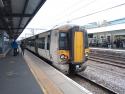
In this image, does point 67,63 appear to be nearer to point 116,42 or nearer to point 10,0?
point 10,0

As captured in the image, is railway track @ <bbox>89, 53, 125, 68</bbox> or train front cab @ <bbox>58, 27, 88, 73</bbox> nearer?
train front cab @ <bbox>58, 27, 88, 73</bbox>

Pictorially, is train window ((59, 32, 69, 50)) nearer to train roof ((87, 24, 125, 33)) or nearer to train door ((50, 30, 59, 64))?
train door ((50, 30, 59, 64))

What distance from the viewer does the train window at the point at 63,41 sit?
12.3 m

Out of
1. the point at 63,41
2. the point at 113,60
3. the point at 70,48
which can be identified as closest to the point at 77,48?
the point at 70,48

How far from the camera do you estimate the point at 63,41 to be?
12.4 m

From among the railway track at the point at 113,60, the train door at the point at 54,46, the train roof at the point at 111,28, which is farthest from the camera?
the train roof at the point at 111,28

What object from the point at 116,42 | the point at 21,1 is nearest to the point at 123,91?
the point at 21,1

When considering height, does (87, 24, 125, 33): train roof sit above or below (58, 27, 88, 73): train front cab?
above

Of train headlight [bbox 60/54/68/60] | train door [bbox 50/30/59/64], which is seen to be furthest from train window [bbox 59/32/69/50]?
train headlight [bbox 60/54/68/60]

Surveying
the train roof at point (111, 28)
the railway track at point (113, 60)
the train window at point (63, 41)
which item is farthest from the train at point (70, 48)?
the train roof at point (111, 28)

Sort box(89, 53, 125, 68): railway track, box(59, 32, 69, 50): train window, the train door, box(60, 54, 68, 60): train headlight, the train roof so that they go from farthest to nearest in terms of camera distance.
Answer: the train roof, box(89, 53, 125, 68): railway track, the train door, box(59, 32, 69, 50): train window, box(60, 54, 68, 60): train headlight

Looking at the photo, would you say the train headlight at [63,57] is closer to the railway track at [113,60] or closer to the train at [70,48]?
the train at [70,48]

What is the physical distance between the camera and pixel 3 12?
17.5 m

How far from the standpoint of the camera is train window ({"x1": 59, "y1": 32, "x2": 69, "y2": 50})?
12.3 meters
